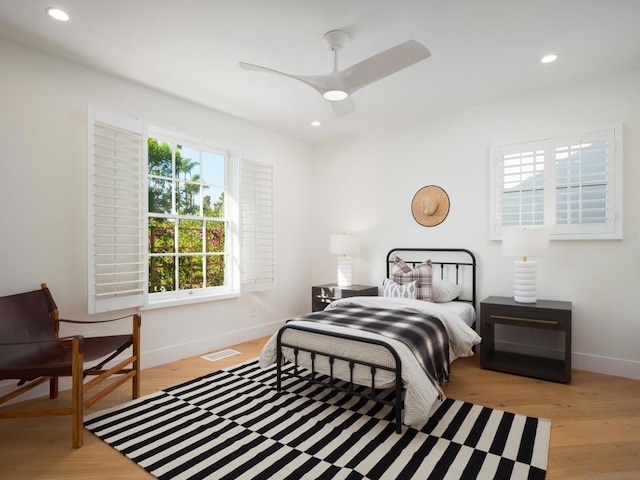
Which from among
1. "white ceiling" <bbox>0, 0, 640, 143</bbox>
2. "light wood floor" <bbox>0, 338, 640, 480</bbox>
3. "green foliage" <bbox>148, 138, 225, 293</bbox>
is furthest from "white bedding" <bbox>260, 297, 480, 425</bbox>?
"white ceiling" <bbox>0, 0, 640, 143</bbox>

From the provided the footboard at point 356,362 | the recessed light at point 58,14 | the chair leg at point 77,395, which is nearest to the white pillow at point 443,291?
the footboard at point 356,362

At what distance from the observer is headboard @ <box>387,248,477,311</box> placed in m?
4.01

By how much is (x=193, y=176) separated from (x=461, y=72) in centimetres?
295

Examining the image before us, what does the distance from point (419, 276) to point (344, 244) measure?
3.89 feet

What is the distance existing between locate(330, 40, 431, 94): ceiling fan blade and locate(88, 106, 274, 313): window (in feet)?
6.58

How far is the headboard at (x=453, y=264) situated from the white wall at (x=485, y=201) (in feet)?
0.27

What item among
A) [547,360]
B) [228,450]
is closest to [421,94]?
[547,360]

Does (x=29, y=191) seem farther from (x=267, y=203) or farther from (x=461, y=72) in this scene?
(x=461, y=72)

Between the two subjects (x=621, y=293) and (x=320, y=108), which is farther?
(x=320, y=108)

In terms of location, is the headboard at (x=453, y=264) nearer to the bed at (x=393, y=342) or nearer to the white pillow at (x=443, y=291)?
the bed at (x=393, y=342)

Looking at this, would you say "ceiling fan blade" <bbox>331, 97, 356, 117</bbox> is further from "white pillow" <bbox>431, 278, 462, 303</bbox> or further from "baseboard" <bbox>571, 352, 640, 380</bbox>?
"baseboard" <bbox>571, 352, 640, 380</bbox>

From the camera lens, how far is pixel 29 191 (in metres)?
2.78

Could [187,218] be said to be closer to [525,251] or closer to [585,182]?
[525,251]

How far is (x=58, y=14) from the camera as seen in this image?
2365mm
